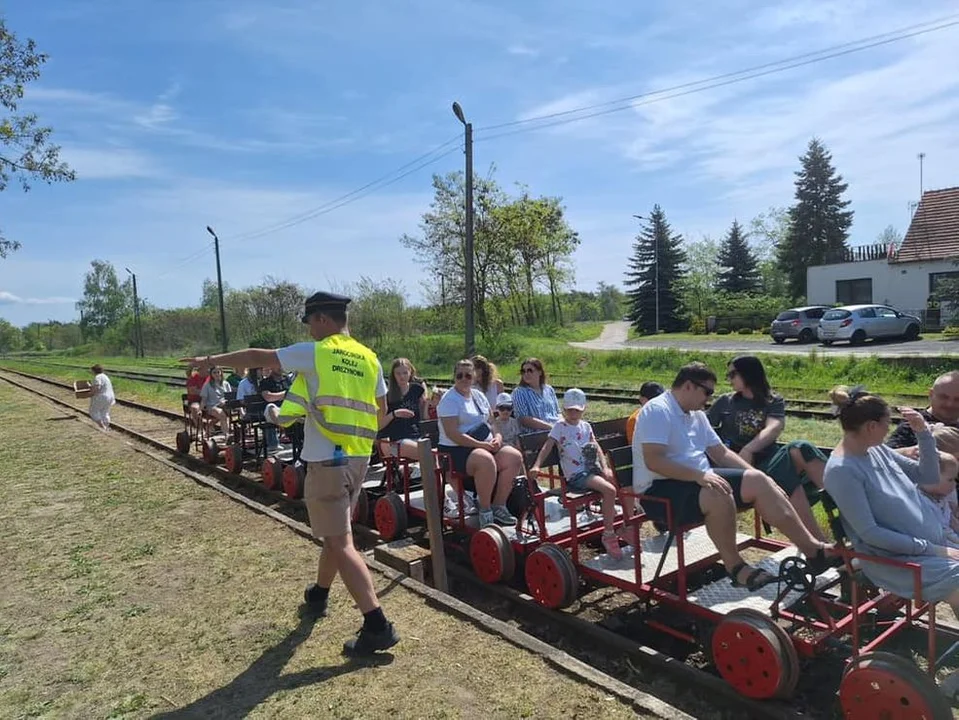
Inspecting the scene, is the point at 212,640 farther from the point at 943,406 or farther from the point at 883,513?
the point at 943,406

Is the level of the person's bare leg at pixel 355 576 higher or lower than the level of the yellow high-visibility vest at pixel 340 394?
lower

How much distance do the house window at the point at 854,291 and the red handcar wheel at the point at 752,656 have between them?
32.6 m

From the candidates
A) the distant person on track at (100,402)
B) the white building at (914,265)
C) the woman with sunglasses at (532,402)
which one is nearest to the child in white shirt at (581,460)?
the woman with sunglasses at (532,402)

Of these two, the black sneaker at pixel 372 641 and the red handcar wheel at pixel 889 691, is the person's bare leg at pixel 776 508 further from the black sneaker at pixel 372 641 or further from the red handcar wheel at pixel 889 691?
the black sneaker at pixel 372 641

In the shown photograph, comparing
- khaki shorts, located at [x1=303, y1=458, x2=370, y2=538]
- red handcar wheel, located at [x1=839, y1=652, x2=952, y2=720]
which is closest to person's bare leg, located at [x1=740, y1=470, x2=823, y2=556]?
red handcar wheel, located at [x1=839, y1=652, x2=952, y2=720]

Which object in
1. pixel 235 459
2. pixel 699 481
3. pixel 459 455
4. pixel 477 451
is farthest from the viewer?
pixel 235 459

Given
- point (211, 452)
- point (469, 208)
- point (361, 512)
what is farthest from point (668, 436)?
point (469, 208)

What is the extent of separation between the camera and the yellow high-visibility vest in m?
3.73

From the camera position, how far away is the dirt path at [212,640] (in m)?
3.39

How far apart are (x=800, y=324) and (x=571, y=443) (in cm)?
2447

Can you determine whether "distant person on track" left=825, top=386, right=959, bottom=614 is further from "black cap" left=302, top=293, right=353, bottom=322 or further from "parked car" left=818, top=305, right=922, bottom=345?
"parked car" left=818, top=305, right=922, bottom=345

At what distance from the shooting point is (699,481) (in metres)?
3.88

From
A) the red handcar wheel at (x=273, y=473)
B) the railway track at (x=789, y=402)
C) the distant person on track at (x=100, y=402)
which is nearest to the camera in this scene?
the red handcar wheel at (x=273, y=473)

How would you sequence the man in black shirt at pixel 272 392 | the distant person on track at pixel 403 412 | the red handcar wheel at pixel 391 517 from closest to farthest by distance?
1. the red handcar wheel at pixel 391 517
2. the distant person on track at pixel 403 412
3. the man in black shirt at pixel 272 392
